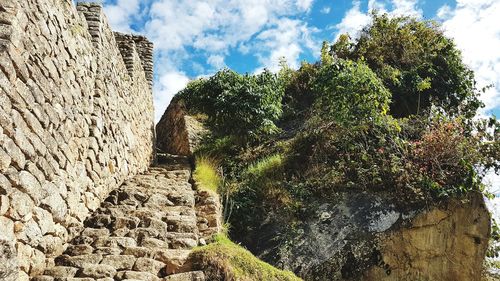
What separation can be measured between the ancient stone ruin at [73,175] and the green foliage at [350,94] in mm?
3547

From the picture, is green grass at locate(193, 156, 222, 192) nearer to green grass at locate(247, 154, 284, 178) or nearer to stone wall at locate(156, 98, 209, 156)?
green grass at locate(247, 154, 284, 178)

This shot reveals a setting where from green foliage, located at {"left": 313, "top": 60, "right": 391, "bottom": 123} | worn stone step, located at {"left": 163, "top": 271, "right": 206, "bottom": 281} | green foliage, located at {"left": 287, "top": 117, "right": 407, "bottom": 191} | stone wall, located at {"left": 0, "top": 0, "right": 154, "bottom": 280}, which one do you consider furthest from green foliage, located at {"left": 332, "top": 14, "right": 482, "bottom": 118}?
worn stone step, located at {"left": 163, "top": 271, "right": 206, "bottom": 281}

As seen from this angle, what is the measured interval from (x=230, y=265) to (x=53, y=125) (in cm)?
237

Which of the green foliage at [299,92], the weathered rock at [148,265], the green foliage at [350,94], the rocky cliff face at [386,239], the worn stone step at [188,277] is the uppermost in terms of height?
the green foliage at [299,92]

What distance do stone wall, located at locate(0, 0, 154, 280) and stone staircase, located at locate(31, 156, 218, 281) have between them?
18 cm

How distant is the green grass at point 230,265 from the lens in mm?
4379

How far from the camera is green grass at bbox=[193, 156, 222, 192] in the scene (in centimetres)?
812

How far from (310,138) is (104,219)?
5045 millimetres

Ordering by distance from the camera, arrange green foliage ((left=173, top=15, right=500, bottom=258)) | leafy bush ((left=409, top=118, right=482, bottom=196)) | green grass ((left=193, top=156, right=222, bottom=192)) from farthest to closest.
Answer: green grass ((left=193, top=156, right=222, bottom=192)), green foliage ((left=173, top=15, right=500, bottom=258)), leafy bush ((left=409, top=118, right=482, bottom=196))

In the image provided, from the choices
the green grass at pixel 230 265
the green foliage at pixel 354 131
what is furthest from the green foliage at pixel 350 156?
the green grass at pixel 230 265

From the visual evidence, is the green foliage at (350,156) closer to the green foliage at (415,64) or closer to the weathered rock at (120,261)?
the green foliage at (415,64)

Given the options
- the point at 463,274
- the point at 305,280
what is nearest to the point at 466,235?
the point at 463,274

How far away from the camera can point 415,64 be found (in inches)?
464

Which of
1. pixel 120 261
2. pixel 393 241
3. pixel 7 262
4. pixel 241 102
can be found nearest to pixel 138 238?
pixel 120 261
